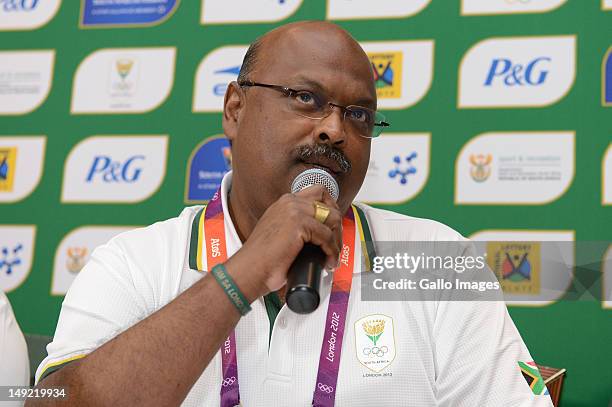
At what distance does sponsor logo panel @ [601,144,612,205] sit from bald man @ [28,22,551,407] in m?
0.84

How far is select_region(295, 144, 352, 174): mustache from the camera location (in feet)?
5.19

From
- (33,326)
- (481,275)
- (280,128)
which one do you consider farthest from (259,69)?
(33,326)

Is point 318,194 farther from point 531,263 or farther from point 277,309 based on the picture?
point 531,263

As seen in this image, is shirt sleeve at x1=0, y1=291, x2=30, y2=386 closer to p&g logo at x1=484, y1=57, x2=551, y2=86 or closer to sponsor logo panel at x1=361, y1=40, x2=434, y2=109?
sponsor logo panel at x1=361, y1=40, x2=434, y2=109

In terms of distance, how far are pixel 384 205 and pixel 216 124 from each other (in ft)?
2.26

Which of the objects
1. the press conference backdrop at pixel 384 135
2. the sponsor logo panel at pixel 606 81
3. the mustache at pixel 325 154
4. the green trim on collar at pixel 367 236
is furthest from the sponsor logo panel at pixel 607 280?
the mustache at pixel 325 154

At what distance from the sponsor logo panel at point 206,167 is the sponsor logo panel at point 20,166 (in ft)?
2.02

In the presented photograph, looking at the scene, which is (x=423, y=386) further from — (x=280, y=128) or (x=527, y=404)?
(x=280, y=128)

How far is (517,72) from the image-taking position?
2.54 meters

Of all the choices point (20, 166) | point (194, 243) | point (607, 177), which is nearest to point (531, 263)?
point (607, 177)

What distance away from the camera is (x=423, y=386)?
158 centimetres

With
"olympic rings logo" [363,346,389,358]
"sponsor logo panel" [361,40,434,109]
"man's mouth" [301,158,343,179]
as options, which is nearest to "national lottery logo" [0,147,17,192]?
"sponsor logo panel" [361,40,434,109]

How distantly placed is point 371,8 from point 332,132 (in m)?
1.27

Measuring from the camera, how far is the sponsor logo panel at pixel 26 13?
10.00 feet
